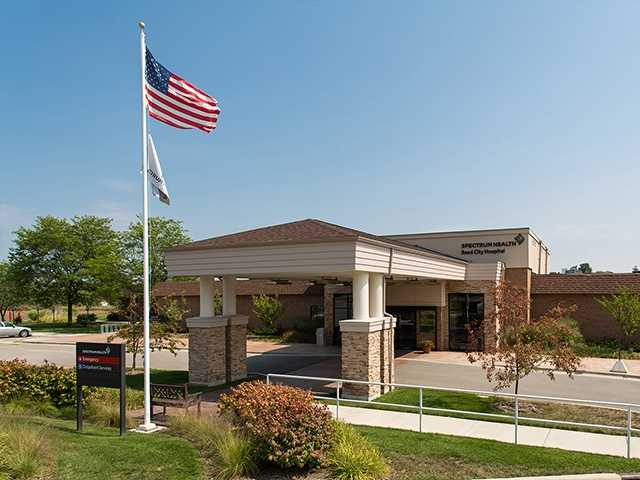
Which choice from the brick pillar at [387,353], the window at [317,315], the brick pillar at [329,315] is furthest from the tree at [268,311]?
the brick pillar at [387,353]

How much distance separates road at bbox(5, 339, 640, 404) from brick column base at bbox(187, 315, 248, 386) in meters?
3.06

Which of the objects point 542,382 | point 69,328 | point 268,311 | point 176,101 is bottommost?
point 69,328

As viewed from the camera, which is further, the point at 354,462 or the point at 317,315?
the point at 317,315

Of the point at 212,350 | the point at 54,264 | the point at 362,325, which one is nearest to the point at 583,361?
the point at 362,325

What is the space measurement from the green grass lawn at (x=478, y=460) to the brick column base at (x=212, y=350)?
8.75 metres

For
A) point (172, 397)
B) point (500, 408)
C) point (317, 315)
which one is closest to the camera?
point (172, 397)

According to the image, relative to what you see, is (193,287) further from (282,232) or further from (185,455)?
(185,455)

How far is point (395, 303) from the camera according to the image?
2975cm

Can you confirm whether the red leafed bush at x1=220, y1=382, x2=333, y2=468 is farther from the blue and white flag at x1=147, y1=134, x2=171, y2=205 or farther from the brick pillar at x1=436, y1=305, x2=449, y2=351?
the brick pillar at x1=436, y1=305, x2=449, y2=351

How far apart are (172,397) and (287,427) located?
213 inches

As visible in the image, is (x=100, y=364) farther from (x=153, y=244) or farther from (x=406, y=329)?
(x=153, y=244)

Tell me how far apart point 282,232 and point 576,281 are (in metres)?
20.3

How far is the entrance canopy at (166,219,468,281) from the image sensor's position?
48.3ft

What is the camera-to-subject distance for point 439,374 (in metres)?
20.7
